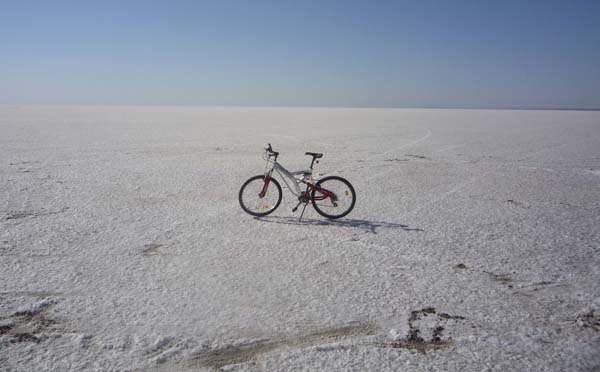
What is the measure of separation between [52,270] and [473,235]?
16.2 ft

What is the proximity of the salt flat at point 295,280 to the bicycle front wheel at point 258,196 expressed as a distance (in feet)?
0.64

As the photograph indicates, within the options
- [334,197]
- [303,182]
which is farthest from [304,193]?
[334,197]

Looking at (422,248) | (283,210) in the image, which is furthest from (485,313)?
(283,210)

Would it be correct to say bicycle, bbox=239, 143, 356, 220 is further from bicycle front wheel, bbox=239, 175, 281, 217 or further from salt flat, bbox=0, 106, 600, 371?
salt flat, bbox=0, 106, 600, 371

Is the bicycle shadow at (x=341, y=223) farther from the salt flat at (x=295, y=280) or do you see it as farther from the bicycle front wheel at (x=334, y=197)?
the bicycle front wheel at (x=334, y=197)

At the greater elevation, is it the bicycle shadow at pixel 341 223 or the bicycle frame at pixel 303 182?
the bicycle frame at pixel 303 182

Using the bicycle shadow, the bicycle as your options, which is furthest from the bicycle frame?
the bicycle shadow

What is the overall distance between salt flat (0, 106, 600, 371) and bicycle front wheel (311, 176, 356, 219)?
0.68 ft

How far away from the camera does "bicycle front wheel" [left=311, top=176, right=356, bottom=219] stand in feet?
21.1

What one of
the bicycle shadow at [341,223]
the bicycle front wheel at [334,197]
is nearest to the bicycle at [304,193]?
the bicycle front wheel at [334,197]

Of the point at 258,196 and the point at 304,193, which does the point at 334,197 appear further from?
the point at 258,196

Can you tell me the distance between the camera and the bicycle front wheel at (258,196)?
655 centimetres

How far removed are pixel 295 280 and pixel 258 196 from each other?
2.60 m

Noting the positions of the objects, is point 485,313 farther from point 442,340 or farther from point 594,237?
point 594,237
